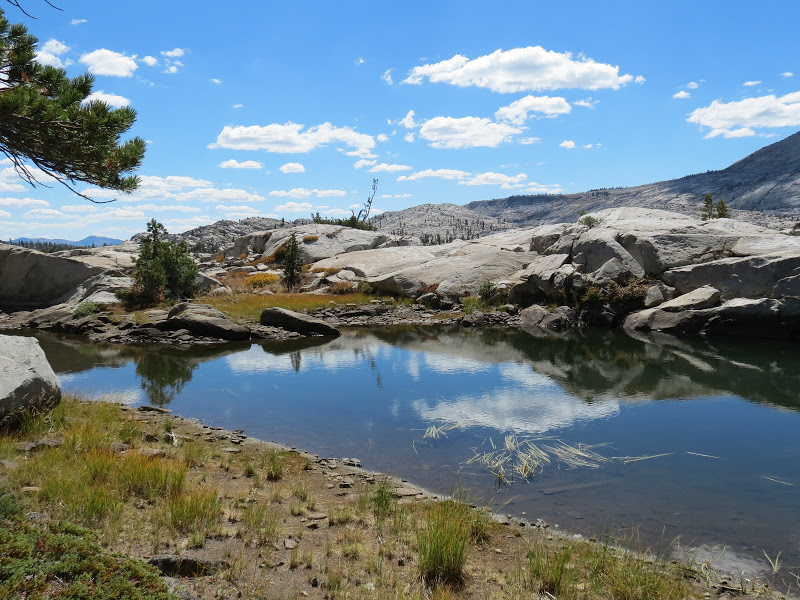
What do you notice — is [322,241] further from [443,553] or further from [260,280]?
[443,553]

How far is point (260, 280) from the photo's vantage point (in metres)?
47.0

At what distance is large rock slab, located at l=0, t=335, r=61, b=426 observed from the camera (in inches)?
389

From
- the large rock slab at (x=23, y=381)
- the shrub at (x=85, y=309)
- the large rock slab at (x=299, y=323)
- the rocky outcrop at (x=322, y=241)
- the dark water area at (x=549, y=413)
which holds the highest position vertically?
the rocky outcrop at (x=322, y=241)

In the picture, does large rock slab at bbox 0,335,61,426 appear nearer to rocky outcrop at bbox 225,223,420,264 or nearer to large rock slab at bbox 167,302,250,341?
large rock slab at bbox 167,302,250,341

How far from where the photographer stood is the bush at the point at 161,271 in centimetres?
3422

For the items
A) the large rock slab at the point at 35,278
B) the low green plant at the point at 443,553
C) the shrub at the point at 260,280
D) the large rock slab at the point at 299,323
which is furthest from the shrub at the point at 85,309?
the low green plant at the point at 443,553

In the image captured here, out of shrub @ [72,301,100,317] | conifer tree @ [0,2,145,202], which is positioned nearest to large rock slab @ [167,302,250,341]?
shrub @ [72,301,100,317]

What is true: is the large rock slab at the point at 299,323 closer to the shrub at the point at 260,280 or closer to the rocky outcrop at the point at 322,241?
the shrub at the point at 260,280

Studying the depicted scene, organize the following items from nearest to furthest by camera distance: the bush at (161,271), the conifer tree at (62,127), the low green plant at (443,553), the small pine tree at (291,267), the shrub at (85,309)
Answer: the low green plant at (443,553) < the conifer tree at (62,127) < the shrub at (85,309) < the bush at (161,271) < the small pine tree at (291,267)

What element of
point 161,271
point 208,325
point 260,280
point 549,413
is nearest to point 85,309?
point 161,271

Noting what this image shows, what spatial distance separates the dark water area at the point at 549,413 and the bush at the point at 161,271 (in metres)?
7.23

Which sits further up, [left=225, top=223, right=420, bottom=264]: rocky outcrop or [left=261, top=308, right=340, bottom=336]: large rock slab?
[left=225, top=223, right=420, bottom=264]: rocky outcrop

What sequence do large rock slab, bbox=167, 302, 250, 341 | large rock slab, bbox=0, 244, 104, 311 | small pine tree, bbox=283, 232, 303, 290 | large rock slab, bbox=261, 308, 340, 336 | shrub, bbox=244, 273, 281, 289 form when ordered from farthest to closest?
small pine tree, bbox=283, 232, 303, 290 → shrub, bbox=244, 273, 281, 289 → large rock slab, bbox=0, 244, 104, 311 → large rock slab, bbox=261, 308, 340, 336 → large rock slab, bbox=167, 302, 250, 341

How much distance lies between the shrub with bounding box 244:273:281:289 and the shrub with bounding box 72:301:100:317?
1317 cm
